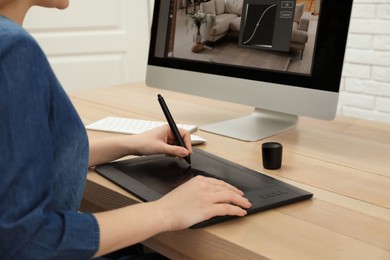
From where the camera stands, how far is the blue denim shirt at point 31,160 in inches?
24.1

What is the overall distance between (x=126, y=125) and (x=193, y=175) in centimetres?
43

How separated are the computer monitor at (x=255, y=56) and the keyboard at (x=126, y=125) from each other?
12cm

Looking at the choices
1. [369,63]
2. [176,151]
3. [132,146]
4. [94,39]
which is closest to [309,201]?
[176,151]

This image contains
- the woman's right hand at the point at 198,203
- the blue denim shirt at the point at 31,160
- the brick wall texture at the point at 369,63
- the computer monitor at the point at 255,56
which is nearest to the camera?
the blue denim shirt at the point at 31,160

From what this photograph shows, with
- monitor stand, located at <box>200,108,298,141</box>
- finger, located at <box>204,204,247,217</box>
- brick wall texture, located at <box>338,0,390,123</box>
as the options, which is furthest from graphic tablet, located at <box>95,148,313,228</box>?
brick wall texture, located at <box>338,0,390,123</box>

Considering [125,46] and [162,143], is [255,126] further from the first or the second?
[125,46]

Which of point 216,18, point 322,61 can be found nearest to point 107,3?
point 216,18

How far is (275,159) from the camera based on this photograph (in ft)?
3.24

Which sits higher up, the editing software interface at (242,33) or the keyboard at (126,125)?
the editing software interface at (242,33)

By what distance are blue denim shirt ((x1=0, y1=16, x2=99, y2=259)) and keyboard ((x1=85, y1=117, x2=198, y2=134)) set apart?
577 mm

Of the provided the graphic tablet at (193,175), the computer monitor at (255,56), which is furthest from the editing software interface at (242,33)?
the graphic tablet at (193,175)

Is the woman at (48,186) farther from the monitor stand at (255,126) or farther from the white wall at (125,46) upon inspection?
the white wall at (125,46)

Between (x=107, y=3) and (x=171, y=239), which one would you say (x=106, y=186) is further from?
(x=107, y=3)

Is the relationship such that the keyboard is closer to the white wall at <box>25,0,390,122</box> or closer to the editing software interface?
the editing software interface
